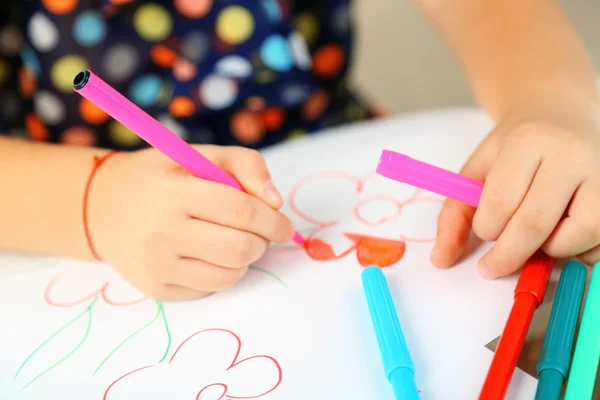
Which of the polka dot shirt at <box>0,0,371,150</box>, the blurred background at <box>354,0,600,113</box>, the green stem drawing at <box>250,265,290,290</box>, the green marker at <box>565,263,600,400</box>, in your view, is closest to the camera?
the green marker at <box>565,263,600,400</box>

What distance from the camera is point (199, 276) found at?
1.05 ft

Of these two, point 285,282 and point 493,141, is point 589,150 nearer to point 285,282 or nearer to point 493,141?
point 493,141

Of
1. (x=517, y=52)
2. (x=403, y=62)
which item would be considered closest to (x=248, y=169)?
(x=517, y=52)

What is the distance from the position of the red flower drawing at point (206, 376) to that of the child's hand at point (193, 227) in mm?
41

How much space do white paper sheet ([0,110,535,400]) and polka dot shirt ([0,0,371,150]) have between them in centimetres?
13

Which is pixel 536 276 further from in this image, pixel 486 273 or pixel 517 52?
pixel 517 52

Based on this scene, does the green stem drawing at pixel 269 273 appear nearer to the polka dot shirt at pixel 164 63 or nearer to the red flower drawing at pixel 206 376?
the red flower drawing at pixel 206 376

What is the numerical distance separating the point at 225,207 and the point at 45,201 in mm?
140

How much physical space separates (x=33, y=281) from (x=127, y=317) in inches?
3.1

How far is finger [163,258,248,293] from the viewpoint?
0.32m

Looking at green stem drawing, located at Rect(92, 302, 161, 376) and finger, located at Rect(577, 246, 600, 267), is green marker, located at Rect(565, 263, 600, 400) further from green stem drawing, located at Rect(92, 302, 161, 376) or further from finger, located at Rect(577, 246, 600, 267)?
green stem drawing, located at Rect(92, 302, 161, 376)

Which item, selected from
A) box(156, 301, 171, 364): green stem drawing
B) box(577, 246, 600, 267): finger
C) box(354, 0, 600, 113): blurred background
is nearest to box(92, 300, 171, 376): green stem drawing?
box(156, 301, 171, 364): green stem drawing

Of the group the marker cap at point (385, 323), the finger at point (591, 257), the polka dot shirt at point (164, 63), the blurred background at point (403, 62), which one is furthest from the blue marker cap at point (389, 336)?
the blurred background at point (403, 62)

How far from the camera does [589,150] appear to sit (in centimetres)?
31
